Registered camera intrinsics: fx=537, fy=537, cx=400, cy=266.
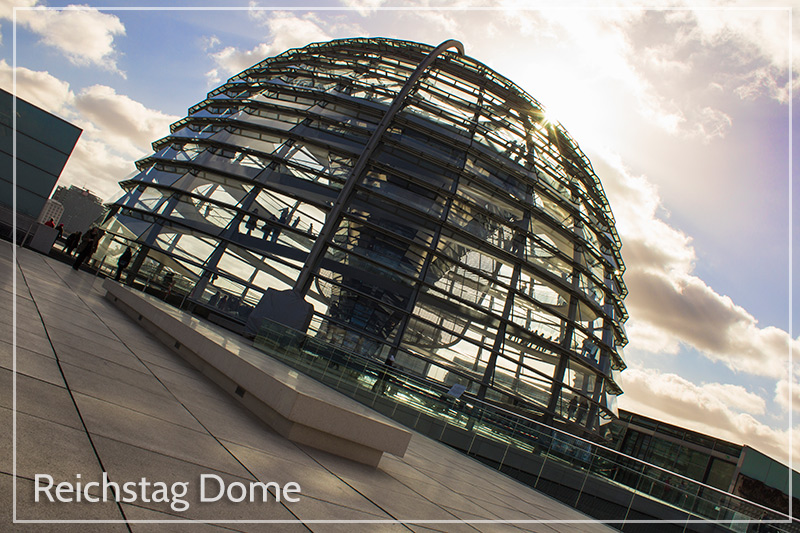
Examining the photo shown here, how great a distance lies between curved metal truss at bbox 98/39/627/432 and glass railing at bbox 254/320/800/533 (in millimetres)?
3048

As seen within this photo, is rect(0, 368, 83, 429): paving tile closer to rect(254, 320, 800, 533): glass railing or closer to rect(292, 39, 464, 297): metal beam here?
rect(254, 320, 800, 533): glass railing

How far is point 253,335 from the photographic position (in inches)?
581

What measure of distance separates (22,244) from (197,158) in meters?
7.68

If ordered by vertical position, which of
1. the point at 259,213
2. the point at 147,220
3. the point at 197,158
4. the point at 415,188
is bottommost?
the point at 147,220

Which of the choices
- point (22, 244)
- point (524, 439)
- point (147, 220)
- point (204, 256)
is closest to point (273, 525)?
point (524, 439)

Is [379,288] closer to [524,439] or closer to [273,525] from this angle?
[524,439]

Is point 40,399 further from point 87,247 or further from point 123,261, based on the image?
point 87,247

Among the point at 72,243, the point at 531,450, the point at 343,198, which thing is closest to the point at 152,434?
the point at 531,450

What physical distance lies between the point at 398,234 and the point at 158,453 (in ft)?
45.4

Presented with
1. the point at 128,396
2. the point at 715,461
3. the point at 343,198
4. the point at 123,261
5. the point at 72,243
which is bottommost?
the point at 72,243

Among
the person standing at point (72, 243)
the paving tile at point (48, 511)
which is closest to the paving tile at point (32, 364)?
the paving tile at point (48, 511)

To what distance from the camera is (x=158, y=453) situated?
304 centimetres

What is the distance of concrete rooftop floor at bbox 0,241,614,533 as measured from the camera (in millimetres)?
2334

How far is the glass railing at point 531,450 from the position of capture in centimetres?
944
